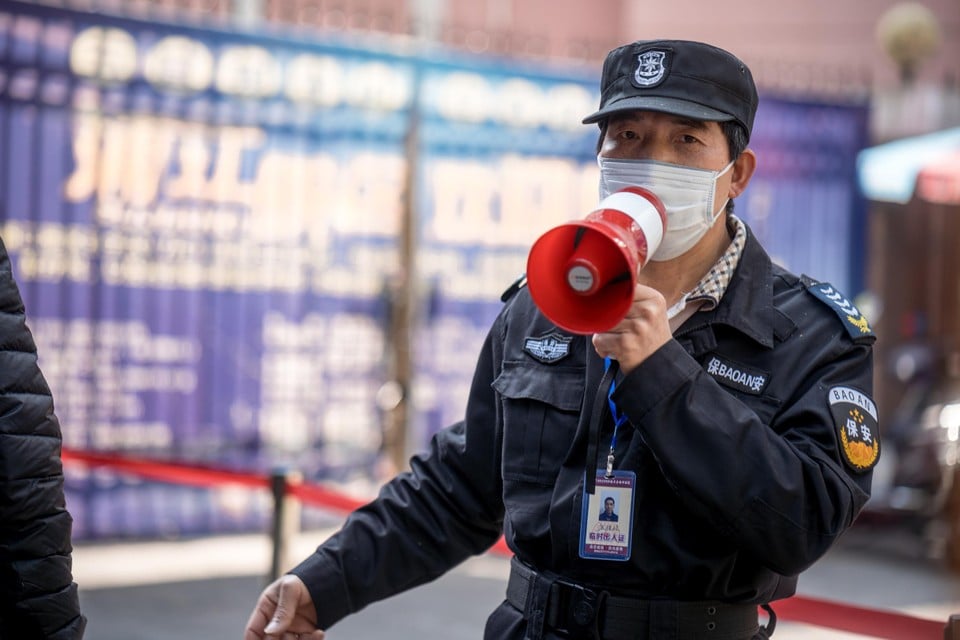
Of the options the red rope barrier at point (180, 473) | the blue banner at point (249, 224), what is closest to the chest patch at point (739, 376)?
the red rope barrier at point (180, 473)

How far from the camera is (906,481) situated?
7.94m

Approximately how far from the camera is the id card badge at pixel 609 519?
199cm

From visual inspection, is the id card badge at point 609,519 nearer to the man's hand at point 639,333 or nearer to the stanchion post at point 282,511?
the man's hand at point 639,333

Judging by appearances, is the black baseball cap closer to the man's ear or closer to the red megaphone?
the man's ear

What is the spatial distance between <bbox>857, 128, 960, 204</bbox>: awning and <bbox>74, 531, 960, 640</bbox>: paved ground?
2868 millimetres

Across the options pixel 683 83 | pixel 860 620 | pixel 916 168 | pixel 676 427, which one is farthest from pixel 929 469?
pixel 676 427

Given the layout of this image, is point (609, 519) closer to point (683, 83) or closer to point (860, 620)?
point (683, 83)

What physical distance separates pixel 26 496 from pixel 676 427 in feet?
3.87

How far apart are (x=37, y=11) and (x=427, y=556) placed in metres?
5.37

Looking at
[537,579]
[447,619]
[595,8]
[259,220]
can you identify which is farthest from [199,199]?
[595,8]

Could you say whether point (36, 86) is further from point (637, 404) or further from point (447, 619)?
point (637, 404)

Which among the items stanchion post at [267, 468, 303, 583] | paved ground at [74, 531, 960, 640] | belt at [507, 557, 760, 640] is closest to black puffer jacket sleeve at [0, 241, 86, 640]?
belt at [507, 557, 760, 640]

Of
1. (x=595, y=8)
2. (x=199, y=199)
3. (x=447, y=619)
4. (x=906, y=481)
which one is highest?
(x=595, y=8)

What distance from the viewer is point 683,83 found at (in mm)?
2041
